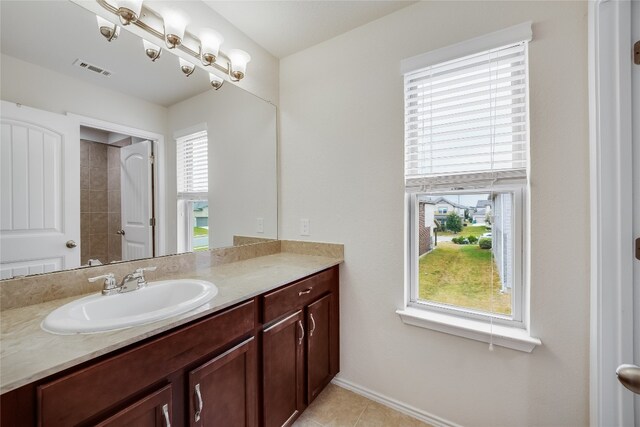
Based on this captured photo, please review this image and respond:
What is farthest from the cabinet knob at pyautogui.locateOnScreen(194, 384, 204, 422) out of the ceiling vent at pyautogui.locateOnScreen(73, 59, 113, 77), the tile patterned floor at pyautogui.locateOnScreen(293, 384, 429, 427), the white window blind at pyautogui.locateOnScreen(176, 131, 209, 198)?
the ceiling vent at pyautogui.locateOnScreen(73, 59, 113, 77)

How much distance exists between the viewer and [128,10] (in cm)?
113

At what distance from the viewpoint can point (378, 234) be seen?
165 centimetres

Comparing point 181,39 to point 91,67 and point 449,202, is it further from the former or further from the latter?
point 449,202

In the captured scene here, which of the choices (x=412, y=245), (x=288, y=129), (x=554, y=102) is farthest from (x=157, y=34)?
(x=554, y=102)

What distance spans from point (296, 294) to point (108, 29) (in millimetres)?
1519

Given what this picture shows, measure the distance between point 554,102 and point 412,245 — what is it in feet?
3.17

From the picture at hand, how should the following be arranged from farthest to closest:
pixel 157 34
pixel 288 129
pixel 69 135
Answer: pixel 288 129
pixel 157 34
pixel 69 135

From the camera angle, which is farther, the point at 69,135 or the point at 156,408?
the point at 69,135

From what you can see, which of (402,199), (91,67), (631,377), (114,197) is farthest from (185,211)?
(631,377)

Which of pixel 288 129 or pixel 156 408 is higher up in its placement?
pixel 288 129

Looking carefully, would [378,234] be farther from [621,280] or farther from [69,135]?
[69,135]

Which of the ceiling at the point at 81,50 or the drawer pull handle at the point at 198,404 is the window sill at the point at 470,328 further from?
the ceiling at the point at 81,50

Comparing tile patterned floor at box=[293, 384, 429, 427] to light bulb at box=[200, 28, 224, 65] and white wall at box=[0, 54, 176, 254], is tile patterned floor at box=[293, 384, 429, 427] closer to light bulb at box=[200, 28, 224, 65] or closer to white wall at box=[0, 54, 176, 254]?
white wall at box=[0, 54, 176, 254]

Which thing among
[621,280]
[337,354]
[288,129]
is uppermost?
[288,129]
